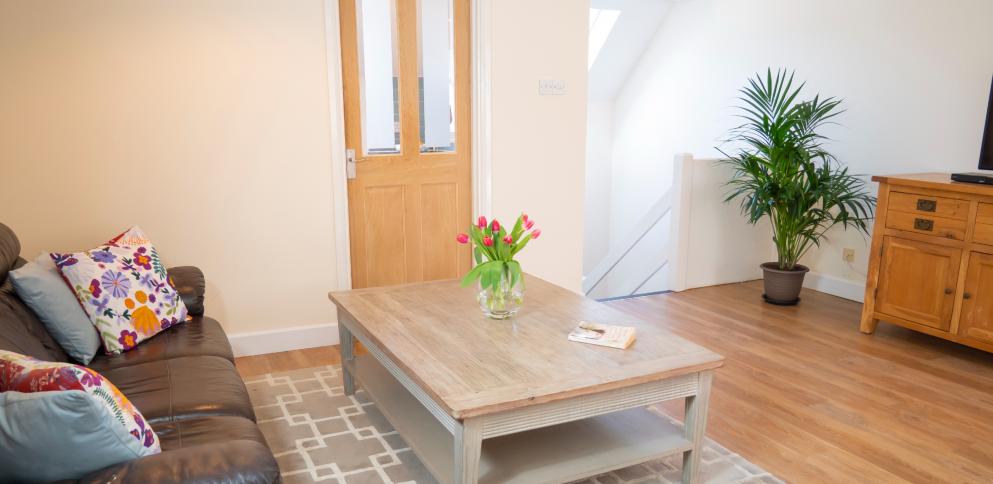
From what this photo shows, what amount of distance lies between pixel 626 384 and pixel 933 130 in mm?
3297

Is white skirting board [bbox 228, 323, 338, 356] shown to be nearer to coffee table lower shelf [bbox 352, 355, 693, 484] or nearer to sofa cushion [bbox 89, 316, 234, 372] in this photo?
sofa cushion [bbox 89, 316, 234, 372]

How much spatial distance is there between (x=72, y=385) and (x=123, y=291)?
1373mm

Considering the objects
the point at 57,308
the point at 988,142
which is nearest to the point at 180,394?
the point at 57,308

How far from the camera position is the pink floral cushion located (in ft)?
5.07

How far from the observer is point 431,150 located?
13.9 ft

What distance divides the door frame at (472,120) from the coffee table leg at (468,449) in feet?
6.81

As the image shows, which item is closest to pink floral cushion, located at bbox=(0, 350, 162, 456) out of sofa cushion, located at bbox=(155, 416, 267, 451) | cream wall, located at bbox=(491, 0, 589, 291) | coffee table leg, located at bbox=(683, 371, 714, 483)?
sofa cushion, located at bbox=(155, 416, 267, 451)

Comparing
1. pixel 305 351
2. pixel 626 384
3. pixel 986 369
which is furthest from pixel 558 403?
pixel 986 369

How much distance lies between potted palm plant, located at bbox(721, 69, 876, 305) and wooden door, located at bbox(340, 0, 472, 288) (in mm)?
1853

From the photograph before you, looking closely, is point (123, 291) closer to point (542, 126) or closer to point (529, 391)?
point (529, 391)

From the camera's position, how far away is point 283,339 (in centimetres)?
393

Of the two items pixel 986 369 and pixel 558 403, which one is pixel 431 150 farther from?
pixel 986 369

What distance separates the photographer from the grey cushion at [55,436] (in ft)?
4.78

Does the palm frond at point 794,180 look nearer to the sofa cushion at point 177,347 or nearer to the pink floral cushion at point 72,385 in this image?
the sofa cushion at point 177,347
